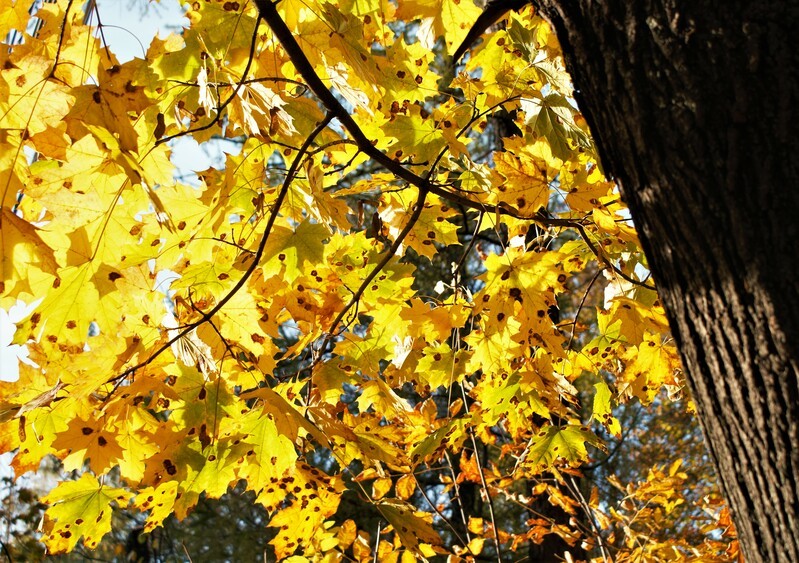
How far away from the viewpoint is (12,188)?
1509 mm

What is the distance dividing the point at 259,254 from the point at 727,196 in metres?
1.14

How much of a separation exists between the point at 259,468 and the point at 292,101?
1081 mm

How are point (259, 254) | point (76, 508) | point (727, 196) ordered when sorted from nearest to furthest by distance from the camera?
1. point (727, 196)
2. point (259, 254)
3. point (76, 508)

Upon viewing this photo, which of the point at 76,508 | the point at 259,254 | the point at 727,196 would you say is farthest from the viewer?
the point at 76,508

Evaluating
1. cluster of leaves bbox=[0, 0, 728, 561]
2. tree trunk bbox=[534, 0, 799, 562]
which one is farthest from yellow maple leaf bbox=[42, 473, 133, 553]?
tree trunk bbox=[534, 0, 799, 562]

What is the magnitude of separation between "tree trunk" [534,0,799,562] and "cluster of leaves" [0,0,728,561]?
89 cm

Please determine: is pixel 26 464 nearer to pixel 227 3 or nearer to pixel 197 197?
pixel 197 197

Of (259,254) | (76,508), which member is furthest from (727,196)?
(76,508)

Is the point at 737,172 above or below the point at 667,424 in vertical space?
below

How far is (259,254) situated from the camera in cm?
173

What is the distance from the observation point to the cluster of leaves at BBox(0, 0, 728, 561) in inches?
65.2

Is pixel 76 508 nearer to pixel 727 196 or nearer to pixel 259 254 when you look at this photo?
pixel 259 254

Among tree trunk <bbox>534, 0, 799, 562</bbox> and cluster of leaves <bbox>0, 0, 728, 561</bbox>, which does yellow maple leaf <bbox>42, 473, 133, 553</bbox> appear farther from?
tree trunk <bbox>534, 0, 799, 562</bbox>

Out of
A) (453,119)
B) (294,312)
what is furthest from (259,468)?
(453,119)
